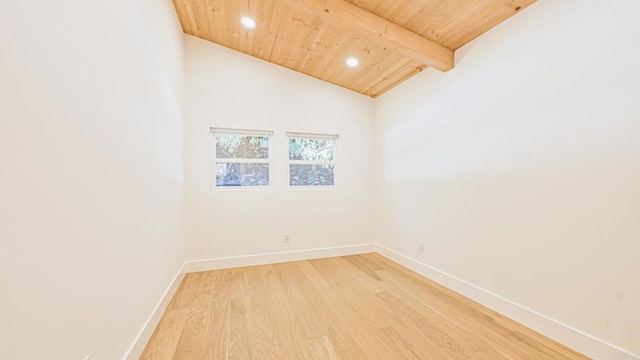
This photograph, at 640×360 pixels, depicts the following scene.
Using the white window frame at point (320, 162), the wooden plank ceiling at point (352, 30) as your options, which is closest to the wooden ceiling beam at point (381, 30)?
the wooden plank ceiling at point (352, 30)

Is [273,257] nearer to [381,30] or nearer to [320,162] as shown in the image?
[320,162]

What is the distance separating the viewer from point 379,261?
11.6 feet

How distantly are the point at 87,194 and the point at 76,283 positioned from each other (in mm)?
370

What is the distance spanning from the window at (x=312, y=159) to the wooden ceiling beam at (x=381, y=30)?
1675 mm

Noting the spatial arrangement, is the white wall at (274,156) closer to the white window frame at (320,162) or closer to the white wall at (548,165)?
the white window frame at (320,162)

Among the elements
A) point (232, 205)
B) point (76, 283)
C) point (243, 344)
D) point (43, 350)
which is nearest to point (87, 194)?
point (76, 283)

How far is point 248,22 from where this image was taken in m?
2.71

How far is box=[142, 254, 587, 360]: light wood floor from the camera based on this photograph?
1694 mm

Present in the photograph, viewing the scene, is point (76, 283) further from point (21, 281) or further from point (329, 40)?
point (329, 40)

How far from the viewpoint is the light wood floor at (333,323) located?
1.69 m

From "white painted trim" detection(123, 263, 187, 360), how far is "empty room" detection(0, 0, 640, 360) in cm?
3

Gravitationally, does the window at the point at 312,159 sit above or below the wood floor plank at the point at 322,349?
above

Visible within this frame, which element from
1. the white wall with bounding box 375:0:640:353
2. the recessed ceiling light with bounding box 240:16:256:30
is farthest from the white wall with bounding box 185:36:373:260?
the white wall with bounding box 375:0:640:353

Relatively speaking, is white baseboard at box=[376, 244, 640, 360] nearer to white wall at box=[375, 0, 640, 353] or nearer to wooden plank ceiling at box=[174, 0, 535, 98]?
white wall at box=[375, 0, 640, 353]
